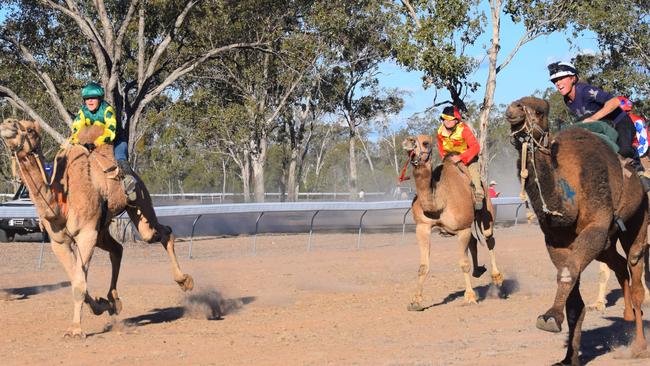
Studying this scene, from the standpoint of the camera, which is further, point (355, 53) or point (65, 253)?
point (355, 53)

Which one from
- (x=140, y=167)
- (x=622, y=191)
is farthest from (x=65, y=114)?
(x=140, y=167)

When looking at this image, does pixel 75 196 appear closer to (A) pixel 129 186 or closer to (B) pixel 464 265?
(A) pixel 129 186

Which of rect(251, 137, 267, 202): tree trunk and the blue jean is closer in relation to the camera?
the blue jean

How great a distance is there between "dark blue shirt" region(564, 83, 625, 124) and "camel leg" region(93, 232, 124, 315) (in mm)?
6271

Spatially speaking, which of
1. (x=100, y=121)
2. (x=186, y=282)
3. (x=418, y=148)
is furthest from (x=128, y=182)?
(x=418, y=148)

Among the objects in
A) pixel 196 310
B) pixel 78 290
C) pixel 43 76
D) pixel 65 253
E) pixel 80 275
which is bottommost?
pixel 196 310

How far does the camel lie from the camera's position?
10578 mm

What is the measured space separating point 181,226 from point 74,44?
7380 mm

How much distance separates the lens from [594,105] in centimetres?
939

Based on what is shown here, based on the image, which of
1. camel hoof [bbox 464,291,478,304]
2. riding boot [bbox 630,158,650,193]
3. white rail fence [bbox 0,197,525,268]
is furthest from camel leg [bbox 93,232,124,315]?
white rail fence [bbox 0,197,525,268]

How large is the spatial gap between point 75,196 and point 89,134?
1125 mm

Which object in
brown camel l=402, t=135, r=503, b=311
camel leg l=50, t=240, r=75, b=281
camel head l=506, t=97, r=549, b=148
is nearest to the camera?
→ camel head l=506, t=97, r=549, b=148

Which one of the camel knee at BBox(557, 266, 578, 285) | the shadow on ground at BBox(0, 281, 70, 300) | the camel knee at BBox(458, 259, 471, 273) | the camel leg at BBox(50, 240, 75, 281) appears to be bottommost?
the shadow on ground at BBox(0, 281, 70, 300)

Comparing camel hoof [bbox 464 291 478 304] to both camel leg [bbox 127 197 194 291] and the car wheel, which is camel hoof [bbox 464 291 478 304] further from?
the car wheel
